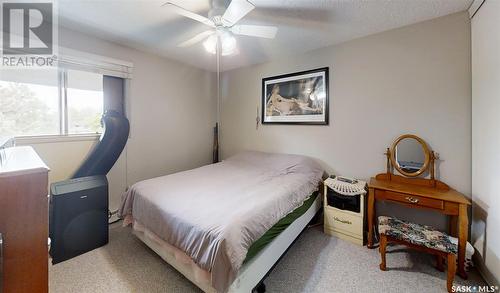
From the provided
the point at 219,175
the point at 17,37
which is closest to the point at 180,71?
the point at 17,37

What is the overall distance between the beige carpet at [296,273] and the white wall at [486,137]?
330 mm

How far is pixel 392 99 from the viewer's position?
87.0 inches

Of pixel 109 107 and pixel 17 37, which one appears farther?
pixel 109 107

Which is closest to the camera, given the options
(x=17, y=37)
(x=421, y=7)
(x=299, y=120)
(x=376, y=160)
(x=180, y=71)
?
(x=421, y=7)

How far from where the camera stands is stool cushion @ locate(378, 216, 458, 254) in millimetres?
1509

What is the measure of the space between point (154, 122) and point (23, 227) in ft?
7.67

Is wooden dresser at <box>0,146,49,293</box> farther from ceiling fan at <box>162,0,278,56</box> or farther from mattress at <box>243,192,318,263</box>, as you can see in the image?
ceiling fan at <box>162,0,278,56</box>

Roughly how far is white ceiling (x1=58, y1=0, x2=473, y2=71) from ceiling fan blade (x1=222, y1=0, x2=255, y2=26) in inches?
9.8

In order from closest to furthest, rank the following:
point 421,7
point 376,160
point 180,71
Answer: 1. point 421,7
2. point 376,160
3. point 180,71

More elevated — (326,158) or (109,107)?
(109,107)

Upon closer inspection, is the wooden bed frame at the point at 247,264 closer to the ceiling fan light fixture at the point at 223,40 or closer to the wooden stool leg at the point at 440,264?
the wooden stool leg at the point at 440,264

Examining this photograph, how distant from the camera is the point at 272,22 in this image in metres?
2.04

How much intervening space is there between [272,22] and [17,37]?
2525 millimetres

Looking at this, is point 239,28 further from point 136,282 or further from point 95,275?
point 95,275
